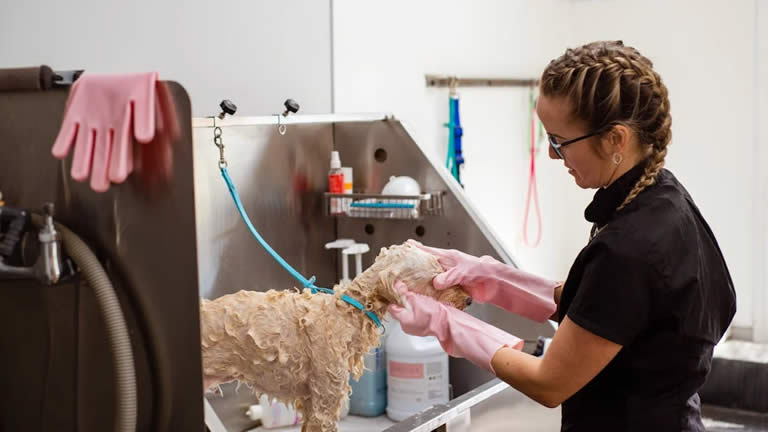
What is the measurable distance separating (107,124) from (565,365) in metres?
0.85

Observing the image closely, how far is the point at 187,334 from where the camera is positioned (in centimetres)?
122

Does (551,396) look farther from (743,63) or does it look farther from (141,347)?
(743,63)

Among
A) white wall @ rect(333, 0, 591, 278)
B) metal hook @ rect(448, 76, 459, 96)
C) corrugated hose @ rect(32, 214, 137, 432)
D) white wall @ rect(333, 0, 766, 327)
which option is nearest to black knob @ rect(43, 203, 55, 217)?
corrugated hose @ rect(32, 214, 137, 432)

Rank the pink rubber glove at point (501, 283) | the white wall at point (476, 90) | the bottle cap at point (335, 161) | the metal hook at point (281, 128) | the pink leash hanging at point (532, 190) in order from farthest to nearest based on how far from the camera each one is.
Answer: the pink leash hanging at point (532, 190)
the white wall at point (476, 90)
the bottle cap at point (335, 161)
the metal hook at point (281, 128)
the pink rubber glove at point (501, 283)

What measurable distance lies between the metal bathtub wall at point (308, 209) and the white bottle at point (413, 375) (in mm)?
192

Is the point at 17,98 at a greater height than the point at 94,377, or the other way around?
the point at 17,98

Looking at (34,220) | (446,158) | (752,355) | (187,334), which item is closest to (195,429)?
(187,334)

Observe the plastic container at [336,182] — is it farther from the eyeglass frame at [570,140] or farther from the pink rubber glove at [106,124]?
the pink rubber glove at [106,124]

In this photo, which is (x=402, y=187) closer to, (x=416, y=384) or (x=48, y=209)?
(x=416, y=384)

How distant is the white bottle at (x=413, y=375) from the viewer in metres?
2.26

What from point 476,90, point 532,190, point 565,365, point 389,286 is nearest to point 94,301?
point 389,286

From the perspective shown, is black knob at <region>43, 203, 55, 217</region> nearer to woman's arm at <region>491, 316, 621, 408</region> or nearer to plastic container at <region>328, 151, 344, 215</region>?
woman's arm at <region>491, 316, 621, 408</region>

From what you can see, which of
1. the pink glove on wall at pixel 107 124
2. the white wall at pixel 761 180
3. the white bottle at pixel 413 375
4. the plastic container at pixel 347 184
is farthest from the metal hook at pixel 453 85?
the pink glove on wall at pixel 107 124

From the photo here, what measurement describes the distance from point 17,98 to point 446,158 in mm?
2182
